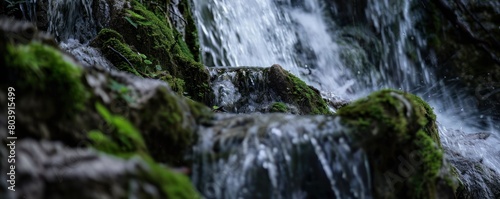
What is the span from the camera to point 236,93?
6.81m

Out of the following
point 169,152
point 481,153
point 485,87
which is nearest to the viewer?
point 169,152

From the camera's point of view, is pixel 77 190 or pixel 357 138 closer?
pixel 77 190

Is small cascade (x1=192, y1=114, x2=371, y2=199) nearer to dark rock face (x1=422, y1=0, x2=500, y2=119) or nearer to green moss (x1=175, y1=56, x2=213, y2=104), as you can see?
→ green moss (x1=175, y1=56, x2=213, y2=104)

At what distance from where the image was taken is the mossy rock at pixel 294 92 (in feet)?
22.2

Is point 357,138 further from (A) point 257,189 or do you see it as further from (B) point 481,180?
(B) point 481,180

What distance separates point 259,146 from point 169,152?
1.99ft

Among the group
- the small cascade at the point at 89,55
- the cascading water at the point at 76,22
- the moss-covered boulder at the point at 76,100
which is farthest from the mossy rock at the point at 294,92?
the moss-covered boulder at the point at 76,100

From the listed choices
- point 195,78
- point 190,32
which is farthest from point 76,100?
point 190,32

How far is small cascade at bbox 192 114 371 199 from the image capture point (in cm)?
309

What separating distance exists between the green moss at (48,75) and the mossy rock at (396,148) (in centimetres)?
185

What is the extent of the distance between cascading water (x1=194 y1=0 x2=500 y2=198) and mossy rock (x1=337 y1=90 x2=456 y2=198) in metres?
5.71

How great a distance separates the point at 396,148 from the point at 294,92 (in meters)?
3.52

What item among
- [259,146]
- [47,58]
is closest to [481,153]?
[259,146]

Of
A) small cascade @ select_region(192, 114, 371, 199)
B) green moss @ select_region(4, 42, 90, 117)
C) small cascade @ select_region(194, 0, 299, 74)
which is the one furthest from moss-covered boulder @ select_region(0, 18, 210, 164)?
small cascade @ select_region(194, 0, 299, 74)
